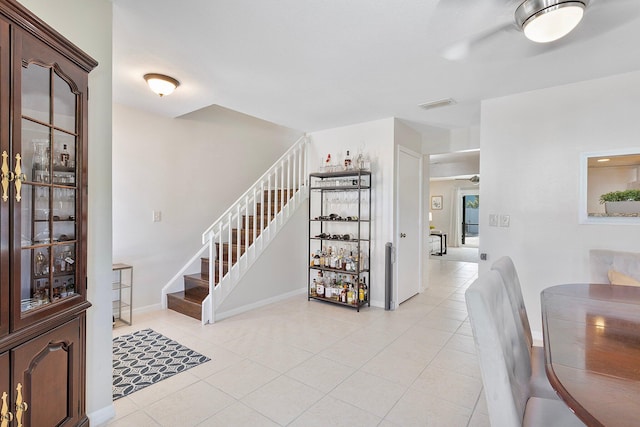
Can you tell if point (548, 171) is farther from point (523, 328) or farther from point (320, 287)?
point (320, 287)

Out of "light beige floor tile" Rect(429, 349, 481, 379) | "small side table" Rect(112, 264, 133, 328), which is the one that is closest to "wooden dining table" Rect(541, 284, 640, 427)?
"light beige floor tile" Rect(429, 349, 481, 379)

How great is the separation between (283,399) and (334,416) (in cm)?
38

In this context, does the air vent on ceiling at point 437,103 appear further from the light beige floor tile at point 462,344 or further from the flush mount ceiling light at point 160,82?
the flush mount ceiling light at point 160,82

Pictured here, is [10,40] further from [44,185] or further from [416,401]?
[416,401]

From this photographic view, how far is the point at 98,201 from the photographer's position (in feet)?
5.74

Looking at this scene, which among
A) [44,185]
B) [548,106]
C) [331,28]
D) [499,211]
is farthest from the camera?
[499,211]

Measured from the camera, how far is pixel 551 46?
220 centimetres

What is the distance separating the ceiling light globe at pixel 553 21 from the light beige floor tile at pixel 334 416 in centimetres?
240

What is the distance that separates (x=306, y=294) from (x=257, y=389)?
2.46 m

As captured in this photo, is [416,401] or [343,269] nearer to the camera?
[416,401]

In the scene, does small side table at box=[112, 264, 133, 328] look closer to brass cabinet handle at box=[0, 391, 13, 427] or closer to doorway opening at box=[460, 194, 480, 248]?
brass cabinet handle at box=[0, 391, 13, 427]

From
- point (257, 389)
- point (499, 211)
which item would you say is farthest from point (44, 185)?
point (499, 211)

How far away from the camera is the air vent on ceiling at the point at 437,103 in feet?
10.8

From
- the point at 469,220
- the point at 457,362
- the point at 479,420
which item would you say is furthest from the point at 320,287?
the point at 469,220
